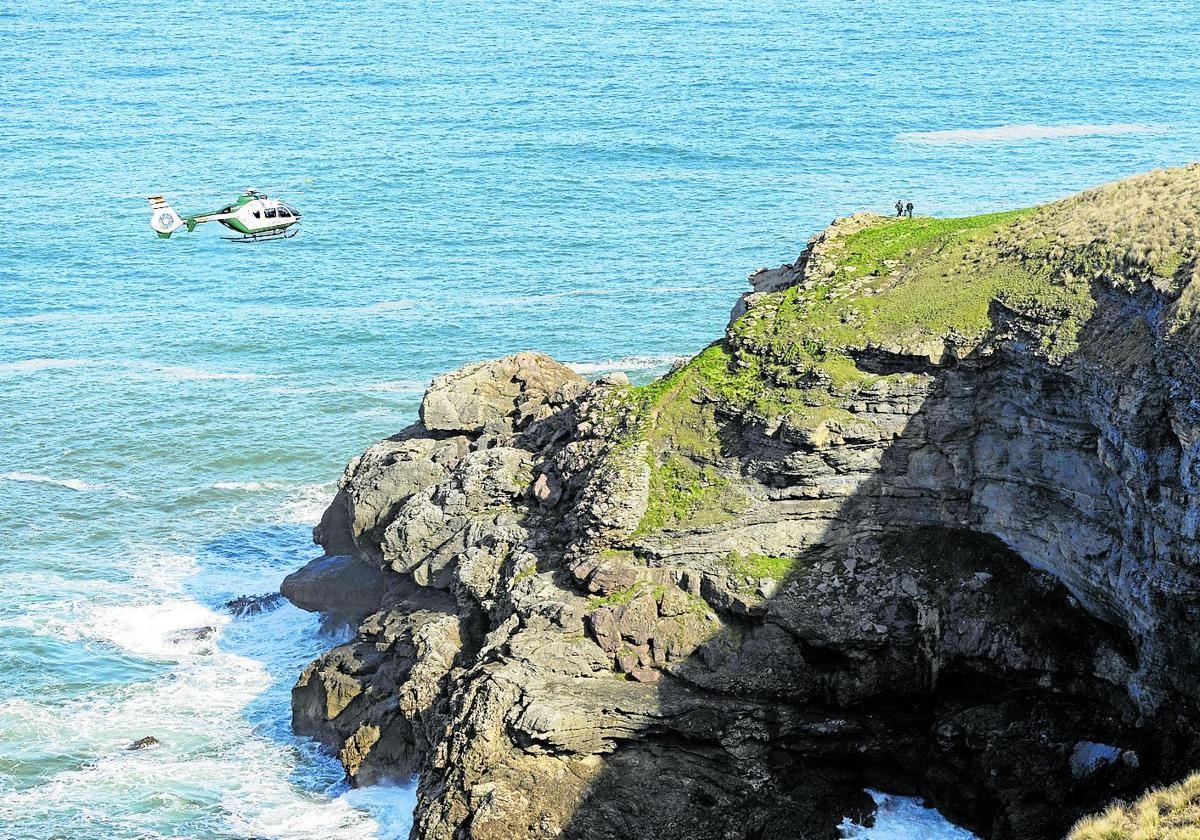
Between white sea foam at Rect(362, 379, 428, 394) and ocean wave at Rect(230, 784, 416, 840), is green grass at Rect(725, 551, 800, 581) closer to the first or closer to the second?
ocean wave at Rect(230, 784, 416, 840)

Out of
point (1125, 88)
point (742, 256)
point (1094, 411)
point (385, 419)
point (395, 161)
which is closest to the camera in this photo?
point (1094, 411)

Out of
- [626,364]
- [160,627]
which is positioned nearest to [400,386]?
[626,364]

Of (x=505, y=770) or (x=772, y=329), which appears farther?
(x=772, y=329)

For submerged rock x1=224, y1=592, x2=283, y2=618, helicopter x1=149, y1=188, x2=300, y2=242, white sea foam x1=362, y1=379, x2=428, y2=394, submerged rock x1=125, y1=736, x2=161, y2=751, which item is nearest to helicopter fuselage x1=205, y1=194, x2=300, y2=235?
helicopter x1=149, y1=188, x2=300, y2=242

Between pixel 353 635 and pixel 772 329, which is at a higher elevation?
pixel 772 329

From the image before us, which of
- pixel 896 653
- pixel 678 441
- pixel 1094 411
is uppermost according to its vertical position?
pixel 1094 411

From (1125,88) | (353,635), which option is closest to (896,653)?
(353,635)

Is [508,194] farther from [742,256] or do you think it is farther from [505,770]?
[505,770]
